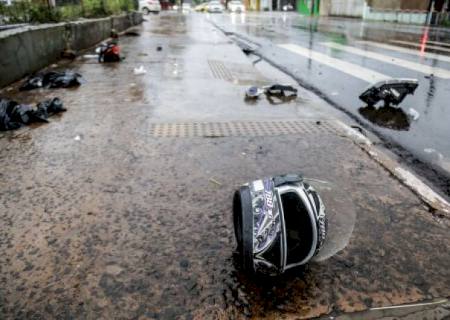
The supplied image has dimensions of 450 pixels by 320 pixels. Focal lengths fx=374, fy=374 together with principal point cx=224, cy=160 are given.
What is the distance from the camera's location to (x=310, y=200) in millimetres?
1617

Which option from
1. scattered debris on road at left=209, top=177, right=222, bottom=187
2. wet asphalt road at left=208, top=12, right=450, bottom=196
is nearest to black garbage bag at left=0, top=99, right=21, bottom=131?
scattered debris on road at left=209, top=177, right=222, bottom=187

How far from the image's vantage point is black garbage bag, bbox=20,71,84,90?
5605 millimetres

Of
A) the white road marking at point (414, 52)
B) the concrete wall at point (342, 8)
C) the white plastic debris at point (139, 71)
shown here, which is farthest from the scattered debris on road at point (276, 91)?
the concrete wall at point (342, 8)

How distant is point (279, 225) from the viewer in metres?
1.57

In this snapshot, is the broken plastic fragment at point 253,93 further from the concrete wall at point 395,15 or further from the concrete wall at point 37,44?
the concrete wall at point 395,15

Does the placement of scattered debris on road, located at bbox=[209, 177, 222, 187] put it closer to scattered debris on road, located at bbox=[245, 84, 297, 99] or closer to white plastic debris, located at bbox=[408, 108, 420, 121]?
scattered debris on road, located at bbox=[245, 84, 297, 99]

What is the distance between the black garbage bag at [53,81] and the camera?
5605mm

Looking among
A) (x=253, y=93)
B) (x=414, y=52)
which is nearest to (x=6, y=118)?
(x=253, y=93)

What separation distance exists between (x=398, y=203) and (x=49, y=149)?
290 centimetres

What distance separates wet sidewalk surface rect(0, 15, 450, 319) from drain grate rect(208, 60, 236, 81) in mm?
2337

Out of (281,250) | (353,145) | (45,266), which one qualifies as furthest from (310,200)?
(353,145)

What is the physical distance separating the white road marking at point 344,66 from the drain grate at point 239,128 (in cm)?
349

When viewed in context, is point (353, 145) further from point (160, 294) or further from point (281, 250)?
point (160, 294)

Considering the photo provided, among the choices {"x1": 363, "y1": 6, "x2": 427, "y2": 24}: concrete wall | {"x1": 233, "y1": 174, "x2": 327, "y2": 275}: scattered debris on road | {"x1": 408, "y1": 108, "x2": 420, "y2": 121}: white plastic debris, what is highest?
{"x1": 233, "y1": 174, "x2": 327, "y2": 275}: scattered debris on road
